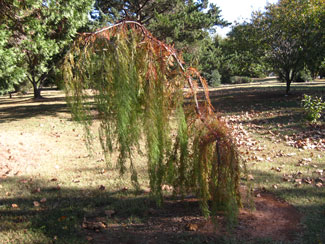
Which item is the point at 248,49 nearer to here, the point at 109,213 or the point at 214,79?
the point at 109,213

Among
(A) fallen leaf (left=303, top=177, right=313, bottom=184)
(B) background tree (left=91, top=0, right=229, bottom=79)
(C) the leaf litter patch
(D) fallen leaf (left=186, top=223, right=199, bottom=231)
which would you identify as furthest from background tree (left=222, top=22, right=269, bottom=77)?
(D) fallen leaf (left=186, top=223, right=199, bottom=231)

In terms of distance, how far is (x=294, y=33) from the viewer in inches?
604

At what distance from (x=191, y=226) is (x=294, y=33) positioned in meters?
14.8

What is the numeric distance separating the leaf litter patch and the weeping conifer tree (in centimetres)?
41

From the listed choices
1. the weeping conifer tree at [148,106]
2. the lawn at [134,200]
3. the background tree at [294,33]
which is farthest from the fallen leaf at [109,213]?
the background tree at [294,33]

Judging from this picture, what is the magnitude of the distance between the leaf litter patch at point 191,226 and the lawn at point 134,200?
0.01 metres

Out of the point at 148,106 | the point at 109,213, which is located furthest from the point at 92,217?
the point at 148,106

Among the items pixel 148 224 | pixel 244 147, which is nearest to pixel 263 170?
pixel 244 147

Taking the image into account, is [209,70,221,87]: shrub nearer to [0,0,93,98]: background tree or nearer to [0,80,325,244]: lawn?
[0,80,325,244]: lawn

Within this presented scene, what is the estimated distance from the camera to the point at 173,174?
3855 millimetres

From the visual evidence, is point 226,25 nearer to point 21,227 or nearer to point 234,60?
point 234,60

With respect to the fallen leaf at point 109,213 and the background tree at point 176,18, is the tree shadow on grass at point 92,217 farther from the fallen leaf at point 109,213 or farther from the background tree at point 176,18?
the background tree at point 176,18

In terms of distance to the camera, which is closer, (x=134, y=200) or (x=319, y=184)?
(x=134, y=200)

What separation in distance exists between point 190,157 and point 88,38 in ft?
6.41
